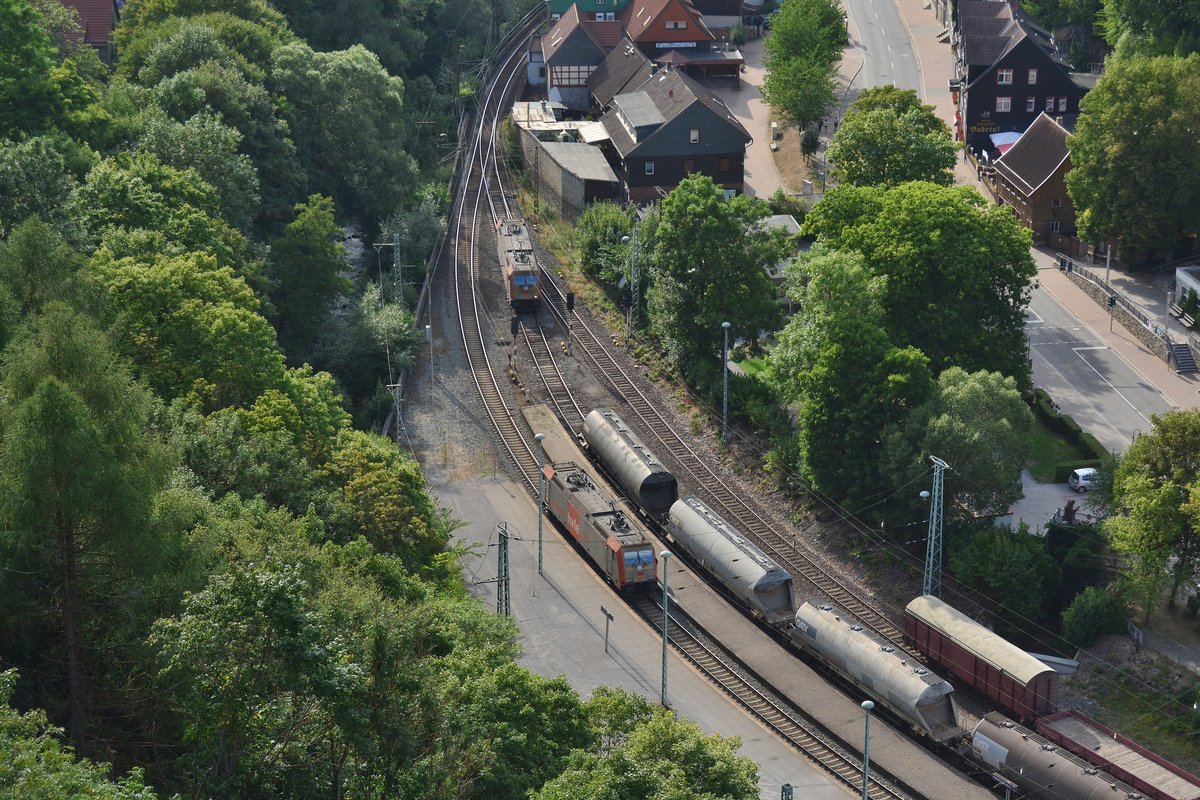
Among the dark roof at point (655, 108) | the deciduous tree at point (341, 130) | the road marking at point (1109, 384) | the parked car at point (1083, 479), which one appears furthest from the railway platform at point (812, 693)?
the dark roof at point (655, 108)

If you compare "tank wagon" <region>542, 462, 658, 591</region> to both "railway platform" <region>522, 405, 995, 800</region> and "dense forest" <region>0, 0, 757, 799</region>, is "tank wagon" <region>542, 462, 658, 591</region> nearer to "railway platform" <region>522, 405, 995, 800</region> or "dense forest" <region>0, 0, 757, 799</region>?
"railway platform" <region>522, 405, 995, 800</region>

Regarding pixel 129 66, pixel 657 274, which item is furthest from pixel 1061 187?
pixel 129 66

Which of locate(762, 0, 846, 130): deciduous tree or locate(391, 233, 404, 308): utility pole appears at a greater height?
locate(762, 0, 846, 130): deciduous tree

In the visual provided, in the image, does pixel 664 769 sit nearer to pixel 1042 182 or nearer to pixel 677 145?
pixel 1042 182

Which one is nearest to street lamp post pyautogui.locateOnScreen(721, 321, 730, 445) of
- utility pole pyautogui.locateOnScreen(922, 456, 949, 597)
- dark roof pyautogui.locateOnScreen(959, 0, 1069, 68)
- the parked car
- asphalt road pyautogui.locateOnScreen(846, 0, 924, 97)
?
utility pole pyautogui.locateOnScreen(922, 456, 949, 597)

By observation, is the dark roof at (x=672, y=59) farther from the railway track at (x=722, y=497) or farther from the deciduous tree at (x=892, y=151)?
the railway track at (x=722, y=497)

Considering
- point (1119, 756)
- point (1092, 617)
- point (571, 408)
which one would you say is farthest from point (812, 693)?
point (571, 408)
